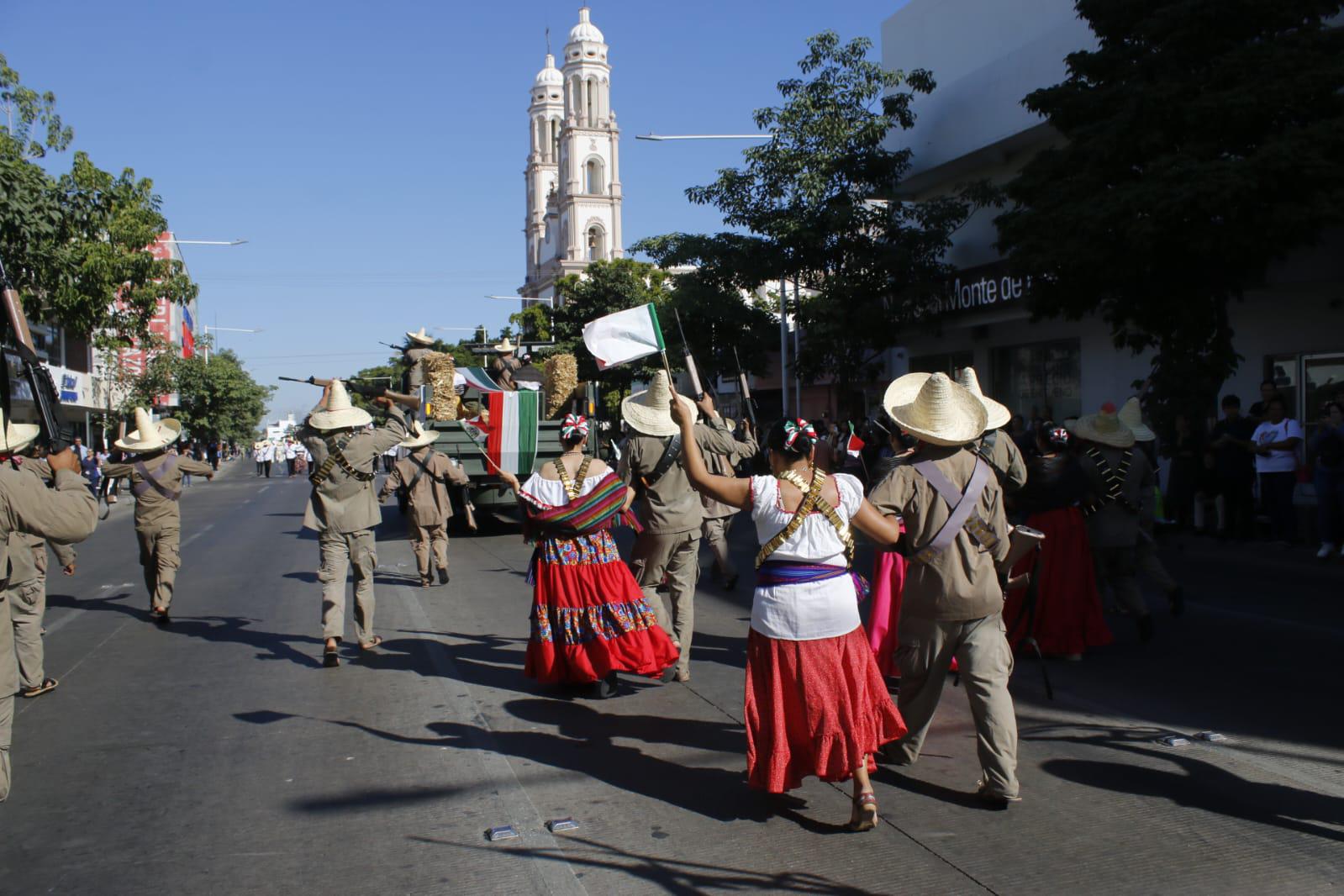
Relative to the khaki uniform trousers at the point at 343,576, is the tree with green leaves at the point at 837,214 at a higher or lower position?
higher

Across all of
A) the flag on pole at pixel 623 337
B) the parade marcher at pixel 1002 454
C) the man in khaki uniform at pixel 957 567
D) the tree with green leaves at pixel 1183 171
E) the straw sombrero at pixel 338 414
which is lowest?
the man in khaki uniform at pixel 957 567

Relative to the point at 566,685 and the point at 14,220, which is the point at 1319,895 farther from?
the point at 14,220

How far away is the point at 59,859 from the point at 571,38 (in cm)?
10282

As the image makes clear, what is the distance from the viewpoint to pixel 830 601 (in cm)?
454

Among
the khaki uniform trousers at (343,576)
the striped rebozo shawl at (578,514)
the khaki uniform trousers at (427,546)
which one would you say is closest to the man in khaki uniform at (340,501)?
Answer: the khaki uniform trousers at (343,576)

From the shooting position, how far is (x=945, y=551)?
467 centimetres

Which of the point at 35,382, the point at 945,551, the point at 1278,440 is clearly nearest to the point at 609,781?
the point at 945,551

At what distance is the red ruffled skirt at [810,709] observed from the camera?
446 centimetres

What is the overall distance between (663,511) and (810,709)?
2725 mm

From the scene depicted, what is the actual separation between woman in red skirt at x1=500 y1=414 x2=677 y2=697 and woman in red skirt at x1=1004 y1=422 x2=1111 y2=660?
8.20ft

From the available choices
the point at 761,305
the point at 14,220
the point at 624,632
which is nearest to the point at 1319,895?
the point at 624,632

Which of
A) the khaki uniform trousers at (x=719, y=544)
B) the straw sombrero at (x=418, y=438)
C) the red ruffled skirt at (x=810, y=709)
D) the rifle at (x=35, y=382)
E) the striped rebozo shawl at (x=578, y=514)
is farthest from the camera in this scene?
the straw sombrero at (x=418, y=438)

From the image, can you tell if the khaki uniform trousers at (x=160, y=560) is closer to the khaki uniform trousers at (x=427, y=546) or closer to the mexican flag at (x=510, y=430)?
the khaki uniform trousers at (x=427, y=546)

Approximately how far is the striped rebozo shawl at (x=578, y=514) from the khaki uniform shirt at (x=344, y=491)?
181 cm
